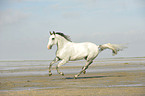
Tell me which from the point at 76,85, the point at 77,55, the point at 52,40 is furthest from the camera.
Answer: the point at 77,55

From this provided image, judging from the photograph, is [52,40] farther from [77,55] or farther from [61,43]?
[77,55]

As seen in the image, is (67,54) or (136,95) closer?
(136,95)

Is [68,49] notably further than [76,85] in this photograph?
Yes

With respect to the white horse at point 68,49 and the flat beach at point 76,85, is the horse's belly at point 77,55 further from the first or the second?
the flat beach at point 76,85

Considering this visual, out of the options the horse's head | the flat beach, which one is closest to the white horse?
the horse's head

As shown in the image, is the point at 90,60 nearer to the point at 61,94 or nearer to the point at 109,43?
the point at 109,43

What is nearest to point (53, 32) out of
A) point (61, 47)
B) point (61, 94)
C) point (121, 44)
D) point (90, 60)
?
point (61, 47)

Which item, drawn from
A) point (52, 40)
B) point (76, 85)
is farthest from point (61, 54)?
point (76, 85)

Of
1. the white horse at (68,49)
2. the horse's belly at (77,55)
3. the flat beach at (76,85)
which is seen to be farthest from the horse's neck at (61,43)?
the flat beach at (76,85)

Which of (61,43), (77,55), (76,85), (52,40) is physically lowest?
(76,85)

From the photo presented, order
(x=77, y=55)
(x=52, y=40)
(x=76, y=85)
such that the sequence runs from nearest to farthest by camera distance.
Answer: (x=76, y=85)
(x=52, y=40)
(x=77, y=55)

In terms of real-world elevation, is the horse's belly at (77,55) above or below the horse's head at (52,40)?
below

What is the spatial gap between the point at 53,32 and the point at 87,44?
168 cm

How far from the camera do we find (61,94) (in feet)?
32.6
